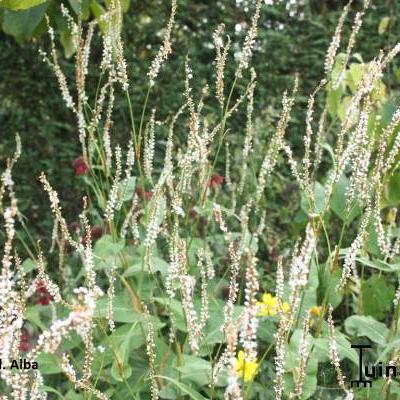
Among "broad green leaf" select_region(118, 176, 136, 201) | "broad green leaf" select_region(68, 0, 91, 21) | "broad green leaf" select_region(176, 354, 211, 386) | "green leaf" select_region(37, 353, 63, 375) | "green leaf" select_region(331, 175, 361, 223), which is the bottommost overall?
"green leaf" select_region(37, 353, 63, 375)

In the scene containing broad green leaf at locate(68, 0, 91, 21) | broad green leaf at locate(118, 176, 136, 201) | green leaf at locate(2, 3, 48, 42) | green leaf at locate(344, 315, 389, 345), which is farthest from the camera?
green leaf at locate(2, 3, 48, 42)

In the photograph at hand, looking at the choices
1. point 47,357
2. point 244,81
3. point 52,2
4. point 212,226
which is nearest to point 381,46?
point 244,81

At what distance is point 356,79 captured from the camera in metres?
2.45

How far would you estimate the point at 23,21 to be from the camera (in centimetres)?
258

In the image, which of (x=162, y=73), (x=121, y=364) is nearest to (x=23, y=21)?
(x=121, y=364)

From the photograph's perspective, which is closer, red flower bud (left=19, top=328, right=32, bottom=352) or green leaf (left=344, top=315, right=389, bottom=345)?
green leaf (left=344, top=315, right=389, bottom=345)

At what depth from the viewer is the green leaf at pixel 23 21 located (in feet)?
8.39

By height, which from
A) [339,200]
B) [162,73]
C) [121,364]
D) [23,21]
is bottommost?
[121,364]

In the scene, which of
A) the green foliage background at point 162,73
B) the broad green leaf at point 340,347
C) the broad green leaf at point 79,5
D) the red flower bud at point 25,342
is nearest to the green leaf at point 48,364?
the red flower bud at point 25,342

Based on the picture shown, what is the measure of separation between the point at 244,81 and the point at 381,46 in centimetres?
83

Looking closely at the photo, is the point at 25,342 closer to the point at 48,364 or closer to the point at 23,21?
the point at 48,364

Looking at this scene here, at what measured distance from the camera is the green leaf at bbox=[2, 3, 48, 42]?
256cm

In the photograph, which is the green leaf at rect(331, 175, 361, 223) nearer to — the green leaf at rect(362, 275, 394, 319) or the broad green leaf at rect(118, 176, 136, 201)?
the green leaf at rect(362, 275, 394, 319)

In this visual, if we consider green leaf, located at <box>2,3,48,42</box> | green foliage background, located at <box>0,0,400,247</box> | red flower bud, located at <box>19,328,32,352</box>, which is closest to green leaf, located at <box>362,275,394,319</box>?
red flower bud, located at <box>19,328,32,352</box>
